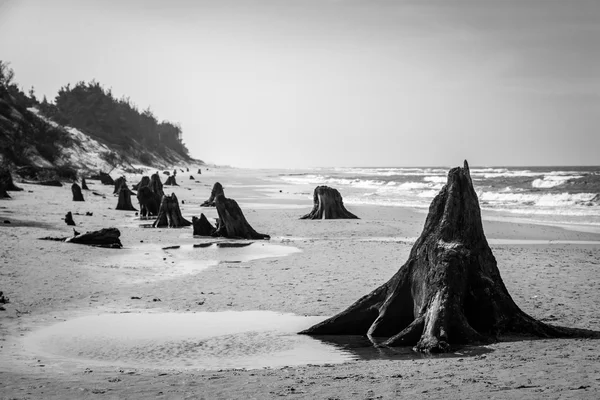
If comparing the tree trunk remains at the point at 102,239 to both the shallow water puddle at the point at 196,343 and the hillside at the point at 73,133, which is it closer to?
the shallow water puddle at the point at 196,343

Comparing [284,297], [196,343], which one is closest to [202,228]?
[284,297]

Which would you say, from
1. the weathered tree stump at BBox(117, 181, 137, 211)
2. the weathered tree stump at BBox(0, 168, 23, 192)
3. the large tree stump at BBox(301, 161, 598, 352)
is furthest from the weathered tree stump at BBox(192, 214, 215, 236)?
the weathered tree stump at BBox(0, 168, 23, 192)

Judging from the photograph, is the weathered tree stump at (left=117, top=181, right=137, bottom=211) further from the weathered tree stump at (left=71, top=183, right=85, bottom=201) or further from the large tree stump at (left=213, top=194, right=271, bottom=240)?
the large tree stump at (left=213, top=194, right=271, bottom=240)

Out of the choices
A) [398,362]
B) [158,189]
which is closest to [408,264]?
[398,362]

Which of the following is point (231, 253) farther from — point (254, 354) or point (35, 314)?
point (254, 354)

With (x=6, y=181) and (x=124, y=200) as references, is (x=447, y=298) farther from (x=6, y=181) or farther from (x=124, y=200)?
(x=6, y=181)

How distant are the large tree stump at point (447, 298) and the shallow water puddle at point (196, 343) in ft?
1.07

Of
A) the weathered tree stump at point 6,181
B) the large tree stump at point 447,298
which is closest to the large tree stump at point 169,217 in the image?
the weathered tree stump at point 6,181

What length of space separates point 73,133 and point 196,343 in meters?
76.0

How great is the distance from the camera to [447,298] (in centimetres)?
762

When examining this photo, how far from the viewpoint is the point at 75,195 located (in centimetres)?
3145

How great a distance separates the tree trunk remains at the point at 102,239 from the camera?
647 inches

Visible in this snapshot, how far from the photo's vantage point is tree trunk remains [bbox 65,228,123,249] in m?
16.4

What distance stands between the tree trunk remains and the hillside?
Result: 31.2m
